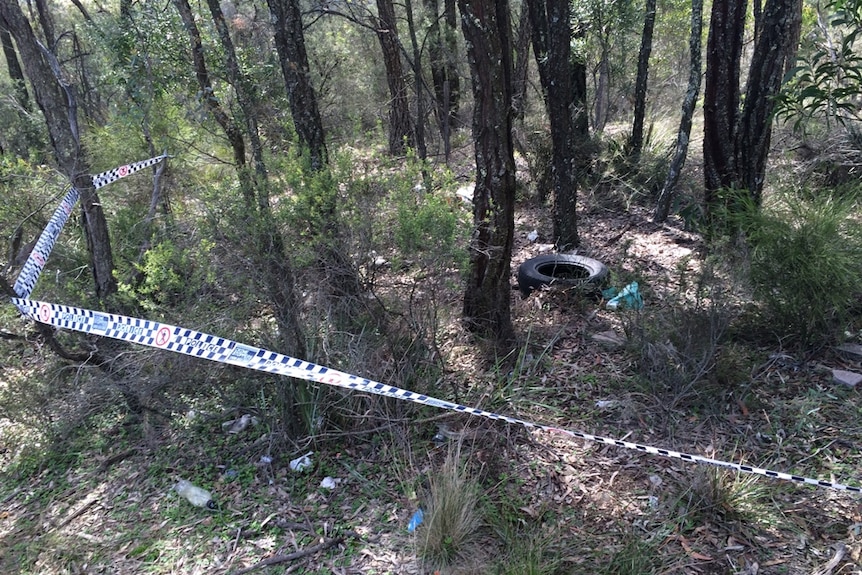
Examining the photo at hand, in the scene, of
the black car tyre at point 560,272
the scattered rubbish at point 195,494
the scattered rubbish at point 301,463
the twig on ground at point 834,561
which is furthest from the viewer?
the black car tyre at point 560,272

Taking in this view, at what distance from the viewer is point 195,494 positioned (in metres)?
3.43

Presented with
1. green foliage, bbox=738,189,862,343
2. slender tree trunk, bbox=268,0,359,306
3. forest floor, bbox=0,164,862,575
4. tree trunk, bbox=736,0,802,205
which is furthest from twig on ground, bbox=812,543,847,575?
slender tree trunk, bbox=268,0,359,306

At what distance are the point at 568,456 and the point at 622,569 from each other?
Result: 951mm

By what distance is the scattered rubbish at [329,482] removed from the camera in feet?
11.3

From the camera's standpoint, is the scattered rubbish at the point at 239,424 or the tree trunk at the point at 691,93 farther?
the tree trunk at the point at 691,93

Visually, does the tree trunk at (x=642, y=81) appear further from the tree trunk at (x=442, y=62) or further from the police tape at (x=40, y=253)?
the police tape at (x=40, y=253)

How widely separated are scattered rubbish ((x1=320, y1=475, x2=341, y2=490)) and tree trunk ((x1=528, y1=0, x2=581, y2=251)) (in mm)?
4239

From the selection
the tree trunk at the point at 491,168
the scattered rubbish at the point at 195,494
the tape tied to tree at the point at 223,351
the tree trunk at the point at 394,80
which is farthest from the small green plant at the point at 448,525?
the tree trunk at the point at 394,80

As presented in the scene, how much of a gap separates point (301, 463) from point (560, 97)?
4644 millimetres

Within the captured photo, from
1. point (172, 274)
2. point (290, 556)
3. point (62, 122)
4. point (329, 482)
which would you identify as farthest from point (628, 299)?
point (62, 122)

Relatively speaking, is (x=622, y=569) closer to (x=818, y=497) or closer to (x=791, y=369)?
(x=818, y=497)

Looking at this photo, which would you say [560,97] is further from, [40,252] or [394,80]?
[394,80]

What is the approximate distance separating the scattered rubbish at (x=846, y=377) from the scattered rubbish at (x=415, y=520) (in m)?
3.06

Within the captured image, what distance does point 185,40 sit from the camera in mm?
7535
